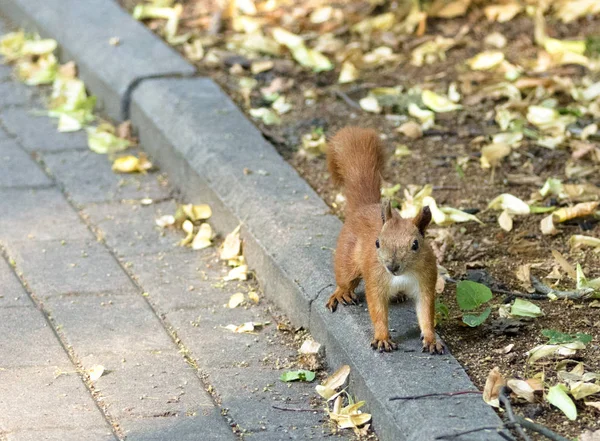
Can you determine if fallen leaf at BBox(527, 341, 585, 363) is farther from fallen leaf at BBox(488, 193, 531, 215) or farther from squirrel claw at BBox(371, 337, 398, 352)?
fallen leaf at BBox(488, 193, 531, 215)

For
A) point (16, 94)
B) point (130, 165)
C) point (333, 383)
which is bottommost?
point (16, 94)

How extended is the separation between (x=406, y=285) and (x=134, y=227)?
188 cm

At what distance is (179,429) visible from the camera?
344cm

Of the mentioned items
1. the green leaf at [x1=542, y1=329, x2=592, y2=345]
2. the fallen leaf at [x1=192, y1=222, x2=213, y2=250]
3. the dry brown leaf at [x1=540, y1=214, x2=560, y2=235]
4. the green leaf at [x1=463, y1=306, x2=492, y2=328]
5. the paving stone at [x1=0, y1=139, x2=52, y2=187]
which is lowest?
the paving stone at [x1=0, y1=139, x2=52, y2=187]

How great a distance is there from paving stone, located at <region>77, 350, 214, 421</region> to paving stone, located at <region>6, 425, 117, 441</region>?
114mm

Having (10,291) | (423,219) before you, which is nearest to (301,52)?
(10,291)

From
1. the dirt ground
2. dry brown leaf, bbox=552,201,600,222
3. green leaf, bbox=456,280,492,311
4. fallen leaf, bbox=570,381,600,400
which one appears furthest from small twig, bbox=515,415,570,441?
dry brown leaf, bbox=552,201,600,222

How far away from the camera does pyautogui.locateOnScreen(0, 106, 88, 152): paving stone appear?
228 inches

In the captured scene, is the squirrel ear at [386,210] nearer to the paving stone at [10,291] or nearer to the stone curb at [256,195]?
the stone curb at [256,195]

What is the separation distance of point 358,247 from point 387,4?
367cm

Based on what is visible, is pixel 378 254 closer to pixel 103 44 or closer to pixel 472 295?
pixel 472 295

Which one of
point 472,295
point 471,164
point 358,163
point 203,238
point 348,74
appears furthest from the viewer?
point 348,74

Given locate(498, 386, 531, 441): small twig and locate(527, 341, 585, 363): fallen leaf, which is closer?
locate(498, 386, 531, 441): small twig

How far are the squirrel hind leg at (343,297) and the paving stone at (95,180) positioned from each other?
1.73 metres
